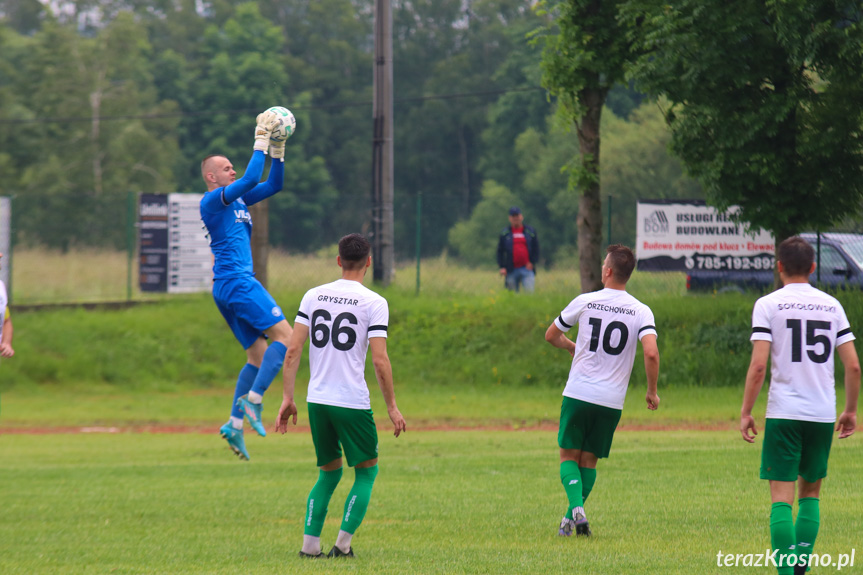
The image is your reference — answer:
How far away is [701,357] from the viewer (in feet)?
61.9

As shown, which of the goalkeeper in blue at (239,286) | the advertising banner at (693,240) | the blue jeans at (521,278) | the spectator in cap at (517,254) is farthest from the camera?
the blue jeans at (521,278)

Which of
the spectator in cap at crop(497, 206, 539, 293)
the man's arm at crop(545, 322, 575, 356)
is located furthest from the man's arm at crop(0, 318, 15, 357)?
the spectator in cap at crop(497, 206, 539, 293)

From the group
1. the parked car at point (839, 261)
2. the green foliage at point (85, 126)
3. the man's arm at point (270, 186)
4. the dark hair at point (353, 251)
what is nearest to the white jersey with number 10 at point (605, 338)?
the dark hair at point (353, 251)

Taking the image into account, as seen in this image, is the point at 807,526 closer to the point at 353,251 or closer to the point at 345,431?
the point at 345,431

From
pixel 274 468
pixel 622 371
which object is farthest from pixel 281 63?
pixel 622 371

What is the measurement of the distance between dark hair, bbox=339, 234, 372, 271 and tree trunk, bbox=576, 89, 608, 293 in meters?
12.4

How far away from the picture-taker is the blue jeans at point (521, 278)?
73.4ft

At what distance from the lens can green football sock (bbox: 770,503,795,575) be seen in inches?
235

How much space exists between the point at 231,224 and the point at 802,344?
5.11m

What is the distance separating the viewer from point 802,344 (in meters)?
5.97

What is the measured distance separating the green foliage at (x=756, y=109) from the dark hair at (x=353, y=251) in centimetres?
1062

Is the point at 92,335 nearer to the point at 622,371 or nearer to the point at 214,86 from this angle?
the point at 622,371

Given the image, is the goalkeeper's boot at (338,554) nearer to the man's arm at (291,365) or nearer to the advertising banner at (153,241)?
the man's arm at (291,365)

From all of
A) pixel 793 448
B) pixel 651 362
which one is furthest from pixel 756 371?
pixel 651 362
